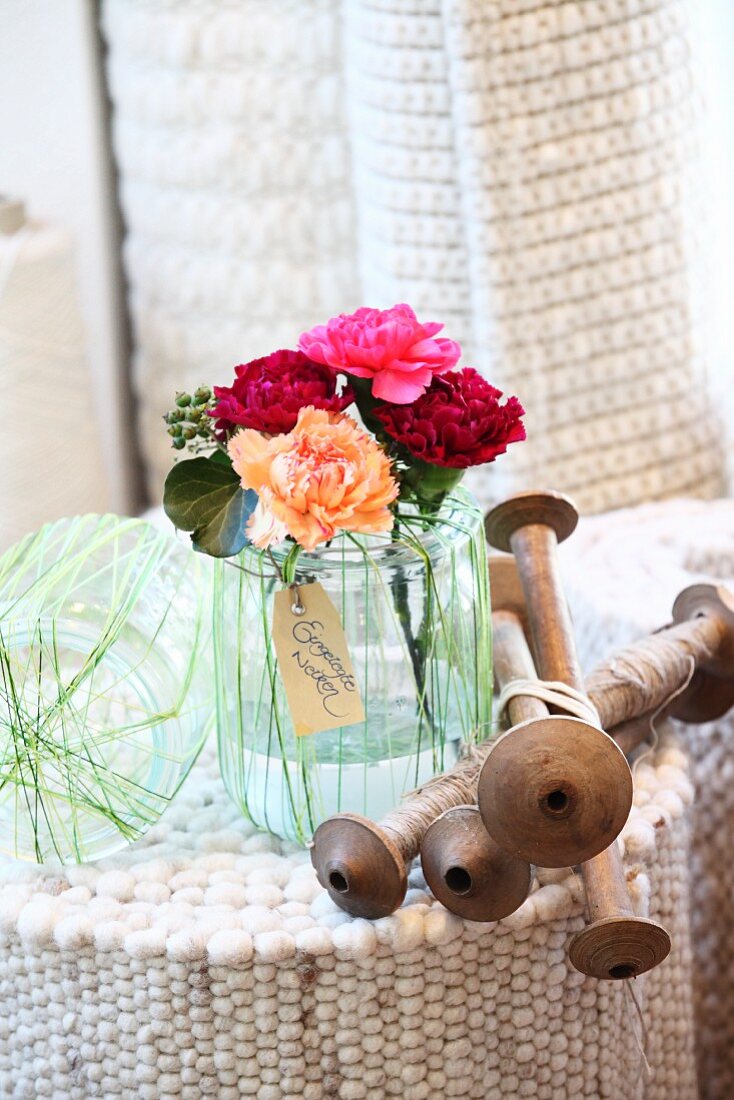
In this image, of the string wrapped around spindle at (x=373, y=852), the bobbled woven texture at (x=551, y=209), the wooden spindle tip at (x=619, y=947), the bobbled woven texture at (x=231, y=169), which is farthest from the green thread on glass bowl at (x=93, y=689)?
the bobbled woven texture at (x=231, y=169)

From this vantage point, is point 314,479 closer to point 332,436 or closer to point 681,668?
point 332,436

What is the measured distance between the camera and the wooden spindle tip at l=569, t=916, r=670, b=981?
0.54m

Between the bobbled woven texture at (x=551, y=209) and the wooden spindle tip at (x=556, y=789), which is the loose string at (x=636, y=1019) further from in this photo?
the bobbled woven texture at (x=551, y=209)

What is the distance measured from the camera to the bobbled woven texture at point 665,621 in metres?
0.82

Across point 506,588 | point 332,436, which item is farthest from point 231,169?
point 332,436

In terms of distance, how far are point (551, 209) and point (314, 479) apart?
544 mm

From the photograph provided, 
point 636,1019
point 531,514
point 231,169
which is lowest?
point 636,1019

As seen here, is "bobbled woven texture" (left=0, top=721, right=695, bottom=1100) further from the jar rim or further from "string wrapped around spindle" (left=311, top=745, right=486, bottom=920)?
the jar rim

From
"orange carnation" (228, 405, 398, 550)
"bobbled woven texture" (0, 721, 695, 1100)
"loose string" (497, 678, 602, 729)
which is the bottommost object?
"bobbled woven texture" (0, 721, 695, 1100)

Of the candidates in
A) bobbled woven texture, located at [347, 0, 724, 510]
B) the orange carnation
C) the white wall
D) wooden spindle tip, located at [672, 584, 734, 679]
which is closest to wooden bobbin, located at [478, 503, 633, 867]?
the orange carnation

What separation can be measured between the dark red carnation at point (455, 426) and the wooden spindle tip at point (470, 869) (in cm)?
16

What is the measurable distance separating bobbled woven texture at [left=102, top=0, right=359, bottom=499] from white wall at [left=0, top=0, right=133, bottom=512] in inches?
1.8

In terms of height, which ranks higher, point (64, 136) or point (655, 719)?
point (64, 136)

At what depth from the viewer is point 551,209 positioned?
39.7 inches
